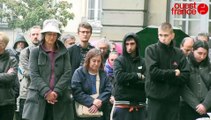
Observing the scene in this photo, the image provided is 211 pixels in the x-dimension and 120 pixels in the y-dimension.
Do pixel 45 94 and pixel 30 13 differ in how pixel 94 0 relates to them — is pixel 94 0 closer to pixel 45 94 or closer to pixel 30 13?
pixel 30 13

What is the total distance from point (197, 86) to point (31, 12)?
803 inches

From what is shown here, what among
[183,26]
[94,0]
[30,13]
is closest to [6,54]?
[183,26]

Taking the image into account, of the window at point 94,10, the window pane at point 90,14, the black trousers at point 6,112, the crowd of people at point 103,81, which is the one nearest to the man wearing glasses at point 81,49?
the crowd of people at point 103,81

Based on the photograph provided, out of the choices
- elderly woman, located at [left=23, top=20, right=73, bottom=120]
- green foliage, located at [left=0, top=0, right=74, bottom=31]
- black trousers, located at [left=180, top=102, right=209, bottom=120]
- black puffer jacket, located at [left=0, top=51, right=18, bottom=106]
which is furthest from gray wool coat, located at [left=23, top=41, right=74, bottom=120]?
green foliage, located at [left=0, top=0, right=74, bottom=31]

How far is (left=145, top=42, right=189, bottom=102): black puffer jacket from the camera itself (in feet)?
33.3

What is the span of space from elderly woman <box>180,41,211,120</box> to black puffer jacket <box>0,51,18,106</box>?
289 cm

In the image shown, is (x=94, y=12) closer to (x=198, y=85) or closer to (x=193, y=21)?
(x=193, y=21)

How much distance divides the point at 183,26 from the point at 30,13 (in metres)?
13.9

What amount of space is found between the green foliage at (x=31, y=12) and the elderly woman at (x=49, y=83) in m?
20.5

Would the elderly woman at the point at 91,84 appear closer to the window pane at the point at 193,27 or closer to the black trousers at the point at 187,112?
the black trousers at the point at 187,112

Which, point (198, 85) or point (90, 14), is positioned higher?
point (90, 14)

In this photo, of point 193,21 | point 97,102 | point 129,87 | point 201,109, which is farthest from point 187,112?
point 193,21

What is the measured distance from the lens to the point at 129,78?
10.1 metres

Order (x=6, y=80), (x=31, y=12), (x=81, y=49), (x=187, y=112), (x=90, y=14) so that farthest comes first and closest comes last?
(x=90, y=14), (x=31, y=12), (x=187, y=112), (x=81, y=49), (x=6, y=80)
